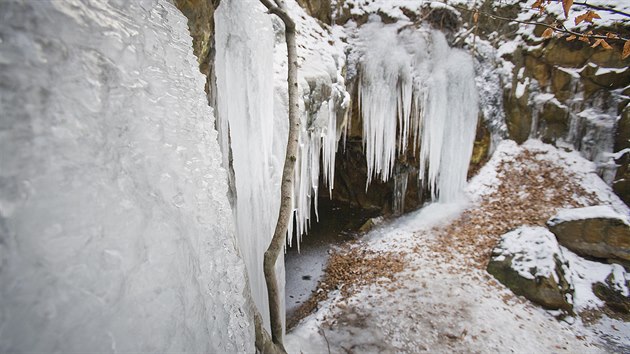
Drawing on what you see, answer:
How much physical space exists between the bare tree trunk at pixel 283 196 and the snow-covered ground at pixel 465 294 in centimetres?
209

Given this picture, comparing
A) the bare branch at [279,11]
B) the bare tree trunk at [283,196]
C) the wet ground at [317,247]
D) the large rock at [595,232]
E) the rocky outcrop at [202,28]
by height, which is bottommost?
the wet ground at [317,247]

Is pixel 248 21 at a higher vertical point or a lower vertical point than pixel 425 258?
higher

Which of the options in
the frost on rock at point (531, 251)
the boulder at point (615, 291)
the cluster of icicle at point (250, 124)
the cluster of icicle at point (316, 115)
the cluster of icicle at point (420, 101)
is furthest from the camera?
the cluster of icicle at point (420, 101)

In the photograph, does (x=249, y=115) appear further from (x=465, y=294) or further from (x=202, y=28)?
(x=465, y=294)

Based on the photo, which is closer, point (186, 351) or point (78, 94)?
point (78, 94)

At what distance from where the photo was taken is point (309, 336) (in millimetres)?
3951

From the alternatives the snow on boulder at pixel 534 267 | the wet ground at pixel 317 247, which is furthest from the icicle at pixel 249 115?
the snow on boulder at pixel 534 267

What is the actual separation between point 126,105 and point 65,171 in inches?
9.7

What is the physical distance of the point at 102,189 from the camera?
64 centimetres

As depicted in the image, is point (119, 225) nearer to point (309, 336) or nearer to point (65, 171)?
point (65, 171)

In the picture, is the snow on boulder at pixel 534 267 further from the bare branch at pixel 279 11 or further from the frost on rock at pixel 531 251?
the bare branch at pixel 279 11

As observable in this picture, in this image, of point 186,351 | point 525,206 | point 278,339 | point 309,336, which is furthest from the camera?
point 525,206

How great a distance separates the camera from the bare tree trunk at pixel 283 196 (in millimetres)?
1906

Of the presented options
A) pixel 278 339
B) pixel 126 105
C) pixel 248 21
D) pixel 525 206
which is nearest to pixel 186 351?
pixel 126 105
